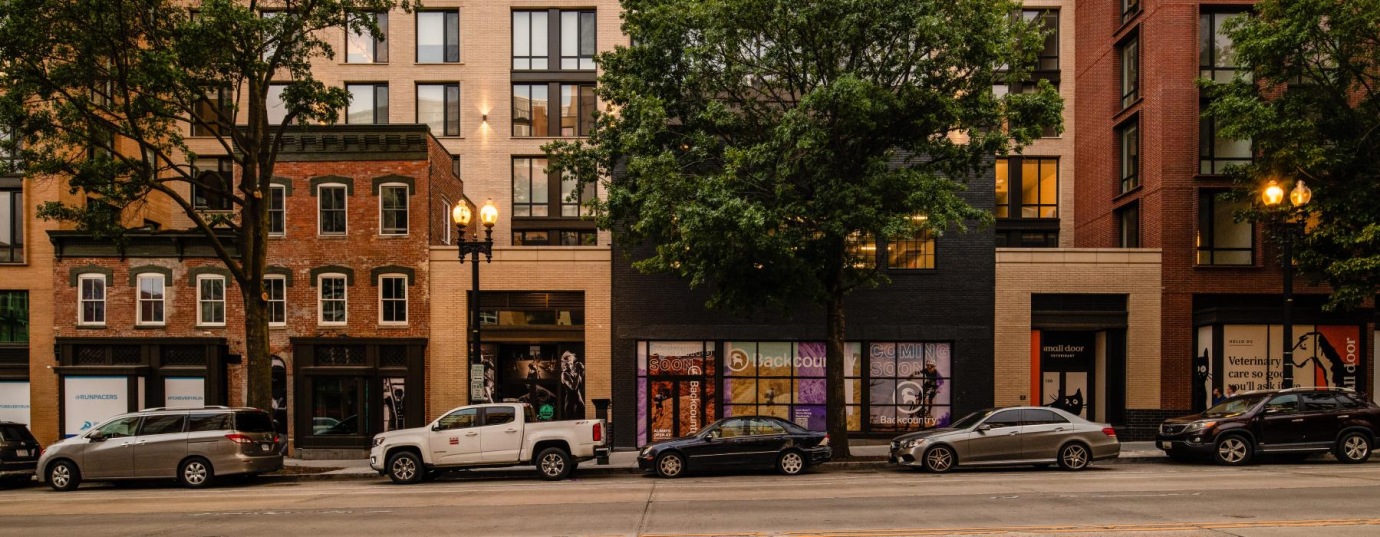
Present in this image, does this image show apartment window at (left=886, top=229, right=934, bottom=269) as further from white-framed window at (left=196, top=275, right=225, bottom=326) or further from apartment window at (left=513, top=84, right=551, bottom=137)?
white-framed window at (left=196, top=275, right=225, bottom=326)

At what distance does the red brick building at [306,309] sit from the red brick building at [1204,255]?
2074cm

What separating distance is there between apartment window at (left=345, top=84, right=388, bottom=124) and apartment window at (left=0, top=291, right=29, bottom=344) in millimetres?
12562

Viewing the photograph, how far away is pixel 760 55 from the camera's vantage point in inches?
763

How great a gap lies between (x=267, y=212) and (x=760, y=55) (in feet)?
40.0

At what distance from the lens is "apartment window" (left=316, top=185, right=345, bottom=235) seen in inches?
946

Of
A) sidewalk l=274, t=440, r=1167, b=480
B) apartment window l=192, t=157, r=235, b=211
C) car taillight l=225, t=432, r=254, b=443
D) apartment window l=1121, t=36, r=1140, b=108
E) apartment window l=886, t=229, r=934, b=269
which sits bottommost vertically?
sidewalk l=274, t=440, r=1167, b=480

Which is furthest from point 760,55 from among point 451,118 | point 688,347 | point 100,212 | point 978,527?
point 451,118

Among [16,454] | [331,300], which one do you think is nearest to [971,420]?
[331,300]

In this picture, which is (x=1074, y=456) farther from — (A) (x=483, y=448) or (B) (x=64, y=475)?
(B) (x=64, y=475)

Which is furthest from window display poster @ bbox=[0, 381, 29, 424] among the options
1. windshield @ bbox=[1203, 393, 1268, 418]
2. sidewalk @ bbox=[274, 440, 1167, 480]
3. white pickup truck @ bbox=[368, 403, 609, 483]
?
windshield @ bbox=[1203, 393, 1268, 418]

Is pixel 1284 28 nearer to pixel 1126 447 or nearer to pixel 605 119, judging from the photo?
pixel 1126 447

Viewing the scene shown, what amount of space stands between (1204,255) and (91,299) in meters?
31.7

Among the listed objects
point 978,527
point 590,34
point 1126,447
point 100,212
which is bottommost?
point 1126,447

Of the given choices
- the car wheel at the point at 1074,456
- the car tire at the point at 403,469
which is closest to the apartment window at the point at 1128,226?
the car wheel at the point at 1074,456
